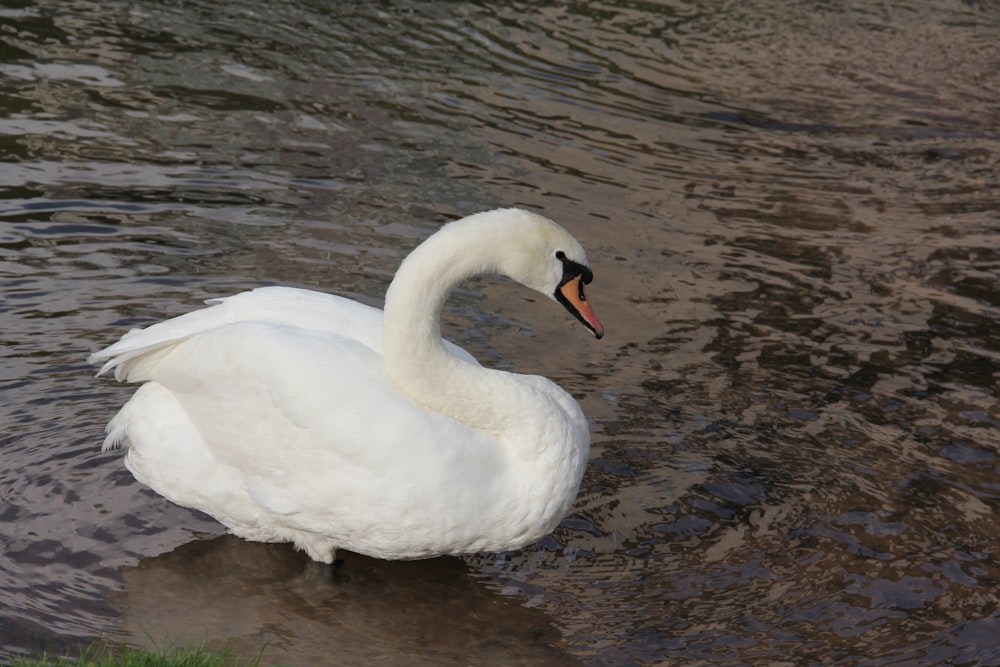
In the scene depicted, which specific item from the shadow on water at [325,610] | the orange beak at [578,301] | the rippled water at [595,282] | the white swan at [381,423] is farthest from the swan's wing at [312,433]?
the orange beak at [578,301]

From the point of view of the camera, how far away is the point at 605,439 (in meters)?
5.81

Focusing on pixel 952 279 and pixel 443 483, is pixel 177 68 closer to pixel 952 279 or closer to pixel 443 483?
pixel 952 279

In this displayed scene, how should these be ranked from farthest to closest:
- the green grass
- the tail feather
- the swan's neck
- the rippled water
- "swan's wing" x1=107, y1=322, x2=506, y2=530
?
the tail feather < the rippled water < the swan's neck < "swan's wing" x1=107, y1=322, x2=506, y2=530 < the green grass

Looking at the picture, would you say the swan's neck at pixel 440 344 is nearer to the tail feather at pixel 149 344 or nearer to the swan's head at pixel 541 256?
the swan's head at pixel 541 256

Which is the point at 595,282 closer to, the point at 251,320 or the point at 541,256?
the point at 541,256

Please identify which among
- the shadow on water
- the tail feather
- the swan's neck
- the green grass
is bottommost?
the shadow on water

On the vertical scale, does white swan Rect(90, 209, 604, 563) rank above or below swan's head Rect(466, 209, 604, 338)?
below

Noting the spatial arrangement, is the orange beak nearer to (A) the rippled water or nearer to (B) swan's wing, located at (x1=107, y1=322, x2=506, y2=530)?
(B) swan's wing, located at (x1=107, y1=322, x2=506, y2=530)

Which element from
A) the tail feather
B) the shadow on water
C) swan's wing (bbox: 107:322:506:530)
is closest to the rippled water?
the shadow on water

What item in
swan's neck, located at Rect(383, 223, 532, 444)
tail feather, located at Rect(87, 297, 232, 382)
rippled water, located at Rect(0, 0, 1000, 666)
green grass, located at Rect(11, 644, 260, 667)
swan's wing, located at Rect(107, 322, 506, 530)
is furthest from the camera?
tail feather, located at Rect(87, 297, 232, 382)

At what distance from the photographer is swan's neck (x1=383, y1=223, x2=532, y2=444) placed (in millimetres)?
4605

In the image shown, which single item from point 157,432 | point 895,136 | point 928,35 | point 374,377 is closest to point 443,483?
point 374,377

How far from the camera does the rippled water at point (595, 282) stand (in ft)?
15.6

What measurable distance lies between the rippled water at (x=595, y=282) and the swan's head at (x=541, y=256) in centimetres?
101
